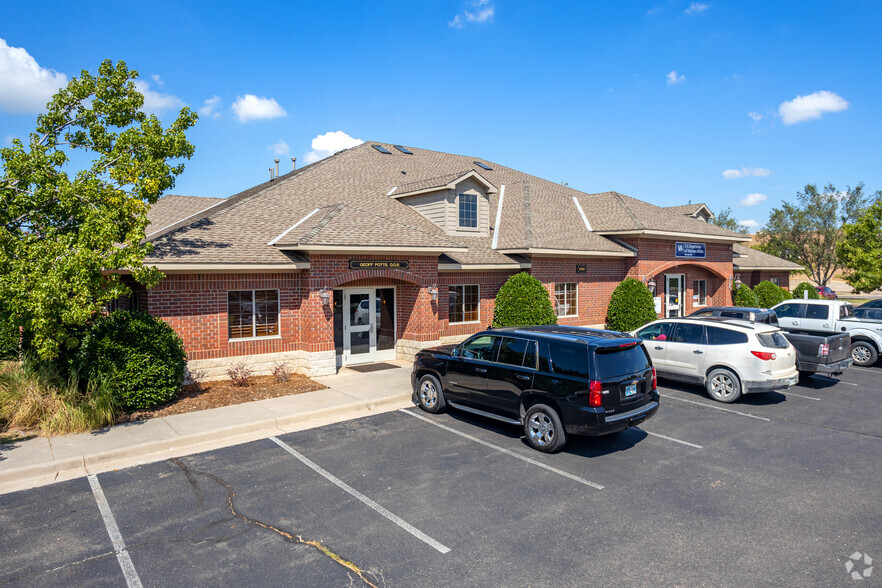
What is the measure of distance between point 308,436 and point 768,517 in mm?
6910

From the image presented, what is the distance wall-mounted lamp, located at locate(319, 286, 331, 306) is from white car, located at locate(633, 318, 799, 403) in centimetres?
838

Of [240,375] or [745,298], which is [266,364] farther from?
[745,298]

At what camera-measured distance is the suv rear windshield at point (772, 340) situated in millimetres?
11453

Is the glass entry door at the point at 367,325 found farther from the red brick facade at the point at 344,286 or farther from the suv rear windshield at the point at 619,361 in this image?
the suv rear windshield at the point at 619,361

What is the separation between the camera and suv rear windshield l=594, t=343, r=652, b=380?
8.00 m

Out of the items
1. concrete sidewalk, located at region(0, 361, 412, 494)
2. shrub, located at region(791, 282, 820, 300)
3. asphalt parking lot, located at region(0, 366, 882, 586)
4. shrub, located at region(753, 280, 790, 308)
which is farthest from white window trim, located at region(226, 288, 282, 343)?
shrub, located at region(791, 282, 820, 300)

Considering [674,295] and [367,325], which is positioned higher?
[674,295]

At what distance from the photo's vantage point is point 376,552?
17.9 ft

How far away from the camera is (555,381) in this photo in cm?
823

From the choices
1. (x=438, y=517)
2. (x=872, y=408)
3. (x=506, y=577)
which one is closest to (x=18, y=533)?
(x=438, y=517)

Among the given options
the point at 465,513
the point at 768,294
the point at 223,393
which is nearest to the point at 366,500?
the point at 465,513

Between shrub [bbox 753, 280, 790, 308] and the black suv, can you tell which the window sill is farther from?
shrub [bbox 753, 280, 790, 308]

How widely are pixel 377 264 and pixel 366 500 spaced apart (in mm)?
8601

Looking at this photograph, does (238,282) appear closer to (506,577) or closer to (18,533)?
(18,533)
